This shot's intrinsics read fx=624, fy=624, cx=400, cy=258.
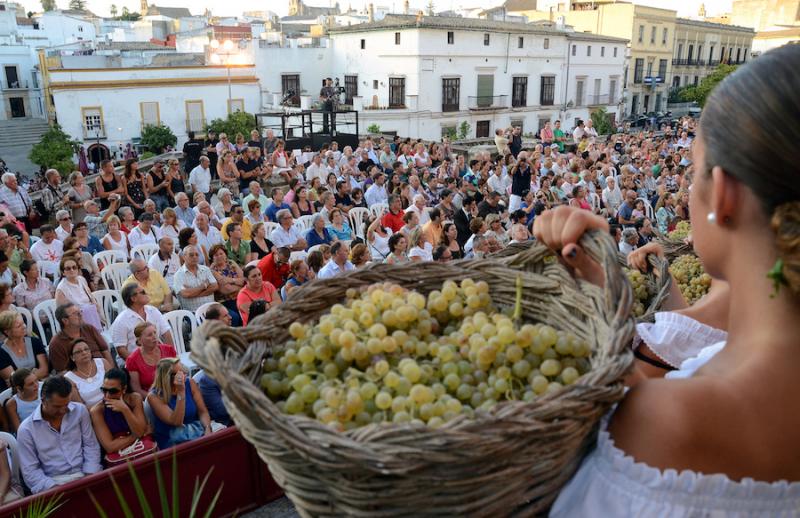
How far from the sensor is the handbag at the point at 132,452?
143 inches

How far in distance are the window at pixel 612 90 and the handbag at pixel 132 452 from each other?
118 feet

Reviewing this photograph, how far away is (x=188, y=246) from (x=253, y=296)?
103cm

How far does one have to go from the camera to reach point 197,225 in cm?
706

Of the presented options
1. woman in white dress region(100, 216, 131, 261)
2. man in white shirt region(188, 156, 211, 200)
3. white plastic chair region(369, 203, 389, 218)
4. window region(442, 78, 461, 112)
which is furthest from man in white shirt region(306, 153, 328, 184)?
window region(442, 78, 461, 112)

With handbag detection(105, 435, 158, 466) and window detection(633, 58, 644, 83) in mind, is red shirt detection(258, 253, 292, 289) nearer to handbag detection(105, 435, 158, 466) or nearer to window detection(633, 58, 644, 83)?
handbag detection(105, 435, 158, 466)

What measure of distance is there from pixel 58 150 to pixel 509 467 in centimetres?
2348

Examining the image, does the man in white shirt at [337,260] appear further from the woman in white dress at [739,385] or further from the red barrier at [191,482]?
the woman in white dress at [739,385]

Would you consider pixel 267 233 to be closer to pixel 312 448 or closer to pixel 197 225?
pixel 197 225

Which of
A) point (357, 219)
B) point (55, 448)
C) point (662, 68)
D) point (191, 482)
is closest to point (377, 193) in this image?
point (357, 219)

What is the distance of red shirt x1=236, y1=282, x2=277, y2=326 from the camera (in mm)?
5242

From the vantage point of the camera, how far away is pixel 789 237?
833 mm

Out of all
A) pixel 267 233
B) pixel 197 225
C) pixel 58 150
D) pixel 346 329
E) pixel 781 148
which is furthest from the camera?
pixel 58 150

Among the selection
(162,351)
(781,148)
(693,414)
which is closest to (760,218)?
(781,148)

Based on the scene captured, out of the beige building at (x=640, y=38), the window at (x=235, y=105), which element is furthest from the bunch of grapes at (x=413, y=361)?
the beige building at (x=640, y=38)
